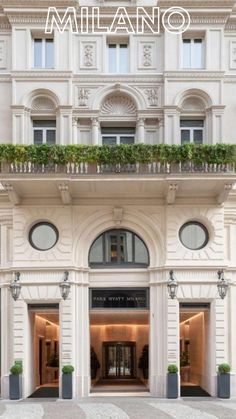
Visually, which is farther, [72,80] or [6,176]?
[72,80]

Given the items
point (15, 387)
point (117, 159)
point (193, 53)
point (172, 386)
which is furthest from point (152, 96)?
point (15, 387)

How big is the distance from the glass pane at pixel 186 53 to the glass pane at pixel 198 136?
105 inches

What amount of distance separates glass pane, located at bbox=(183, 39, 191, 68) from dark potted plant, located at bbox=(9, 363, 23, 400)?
13.5 meters

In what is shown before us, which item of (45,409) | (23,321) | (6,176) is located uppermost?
(6,176)

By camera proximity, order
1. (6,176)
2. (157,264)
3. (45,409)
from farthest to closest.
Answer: (157,264) → (6,176) → (45,409)

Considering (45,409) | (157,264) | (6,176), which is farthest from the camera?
(157,264)

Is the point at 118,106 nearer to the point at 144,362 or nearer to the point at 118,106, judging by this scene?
the point at 118,106

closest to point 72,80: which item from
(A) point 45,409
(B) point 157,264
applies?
(B) point 157,264

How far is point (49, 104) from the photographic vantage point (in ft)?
80.5

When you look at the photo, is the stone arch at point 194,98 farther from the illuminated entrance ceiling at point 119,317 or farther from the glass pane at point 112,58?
the illuminated entrance ceiling at point 119,317

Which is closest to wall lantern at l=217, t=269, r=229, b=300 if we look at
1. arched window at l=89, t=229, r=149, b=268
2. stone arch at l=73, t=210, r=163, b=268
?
stone arch at l=73, t=210, r=163, b=268

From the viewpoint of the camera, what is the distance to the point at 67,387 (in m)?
22.3

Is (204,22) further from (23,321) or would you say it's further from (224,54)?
(23,321)

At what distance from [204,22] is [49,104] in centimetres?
698
